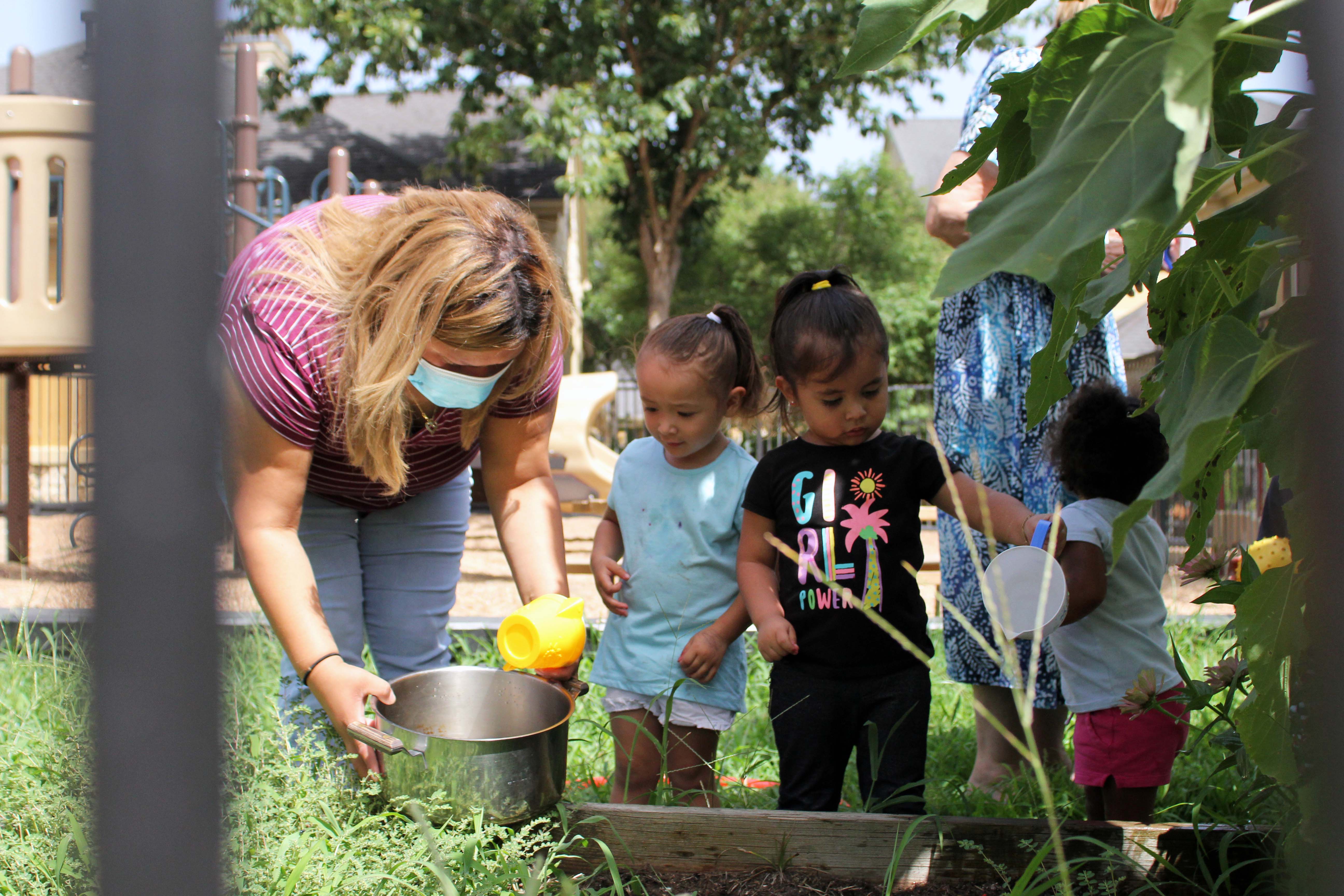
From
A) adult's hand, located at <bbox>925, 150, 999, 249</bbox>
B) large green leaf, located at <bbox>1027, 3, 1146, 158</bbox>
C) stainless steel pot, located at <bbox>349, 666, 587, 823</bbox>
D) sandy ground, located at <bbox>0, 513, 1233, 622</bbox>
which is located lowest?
sandy ground, located at <bbox>0, 513, 1233, 622</bbox>

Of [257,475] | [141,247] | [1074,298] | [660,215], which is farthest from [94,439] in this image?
[660,215]

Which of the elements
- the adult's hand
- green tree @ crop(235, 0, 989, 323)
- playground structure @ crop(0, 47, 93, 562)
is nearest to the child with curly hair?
the adult's hand

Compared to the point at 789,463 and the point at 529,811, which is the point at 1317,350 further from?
the point at 789,463

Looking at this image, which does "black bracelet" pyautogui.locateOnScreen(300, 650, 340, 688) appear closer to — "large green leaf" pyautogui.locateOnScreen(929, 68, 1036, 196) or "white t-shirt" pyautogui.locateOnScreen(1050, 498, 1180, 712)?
"large green leaf" pyautogui.locateOnScreen(929, 68, 1036, 196)

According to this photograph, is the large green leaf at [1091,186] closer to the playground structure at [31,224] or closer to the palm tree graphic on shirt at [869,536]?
the palm tree graphic on shirt at [869,536]

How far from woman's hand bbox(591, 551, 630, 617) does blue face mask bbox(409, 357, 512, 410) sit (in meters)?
0.52

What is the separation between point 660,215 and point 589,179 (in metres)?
2.91

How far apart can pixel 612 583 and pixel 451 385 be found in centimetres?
62

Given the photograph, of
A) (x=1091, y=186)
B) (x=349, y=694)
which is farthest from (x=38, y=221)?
(x=1091, y=186)

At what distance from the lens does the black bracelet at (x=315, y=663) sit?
1.65 meters

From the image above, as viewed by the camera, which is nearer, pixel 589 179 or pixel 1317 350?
pixel 1317 350

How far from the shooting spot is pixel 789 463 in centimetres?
203

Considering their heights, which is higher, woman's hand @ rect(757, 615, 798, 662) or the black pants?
woman's hand @ rect(757, 615, 798, 662)

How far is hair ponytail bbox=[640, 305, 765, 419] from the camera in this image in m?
2.15
